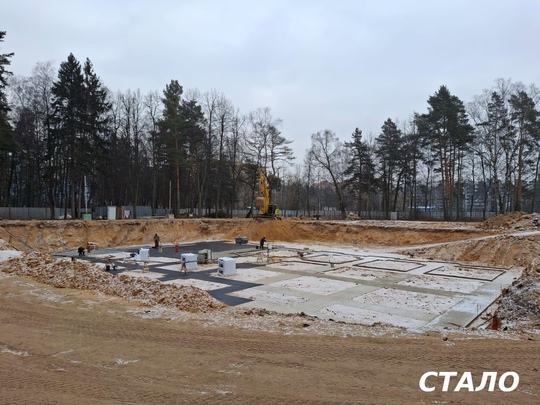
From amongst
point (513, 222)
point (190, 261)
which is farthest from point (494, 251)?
point (190, 261)

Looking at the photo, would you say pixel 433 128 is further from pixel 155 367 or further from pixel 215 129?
pixel 155 367

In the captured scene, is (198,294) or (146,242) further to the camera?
(146,242)

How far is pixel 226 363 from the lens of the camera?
5.43 meters

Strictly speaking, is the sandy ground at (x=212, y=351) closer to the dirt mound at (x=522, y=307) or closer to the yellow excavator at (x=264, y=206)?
the dirt mound at (x=522, y=307)

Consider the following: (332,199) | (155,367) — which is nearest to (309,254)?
(155,367)

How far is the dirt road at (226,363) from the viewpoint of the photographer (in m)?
4.36

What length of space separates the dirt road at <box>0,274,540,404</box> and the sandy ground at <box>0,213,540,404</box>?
2cm

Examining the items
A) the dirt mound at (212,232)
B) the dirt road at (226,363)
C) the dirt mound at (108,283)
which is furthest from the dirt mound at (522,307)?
the dirt mound at (212,232)

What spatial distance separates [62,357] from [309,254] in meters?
18.0

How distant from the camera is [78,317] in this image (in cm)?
783

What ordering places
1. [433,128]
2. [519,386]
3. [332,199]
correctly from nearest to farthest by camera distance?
[519,386], [433,128], [332,199]

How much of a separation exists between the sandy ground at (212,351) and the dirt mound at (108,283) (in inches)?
2.5

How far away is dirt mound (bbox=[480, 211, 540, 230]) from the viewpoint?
2444 cm

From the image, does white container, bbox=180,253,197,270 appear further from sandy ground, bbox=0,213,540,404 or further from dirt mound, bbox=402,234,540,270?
dirt mound, bbox=402,234,540,270
